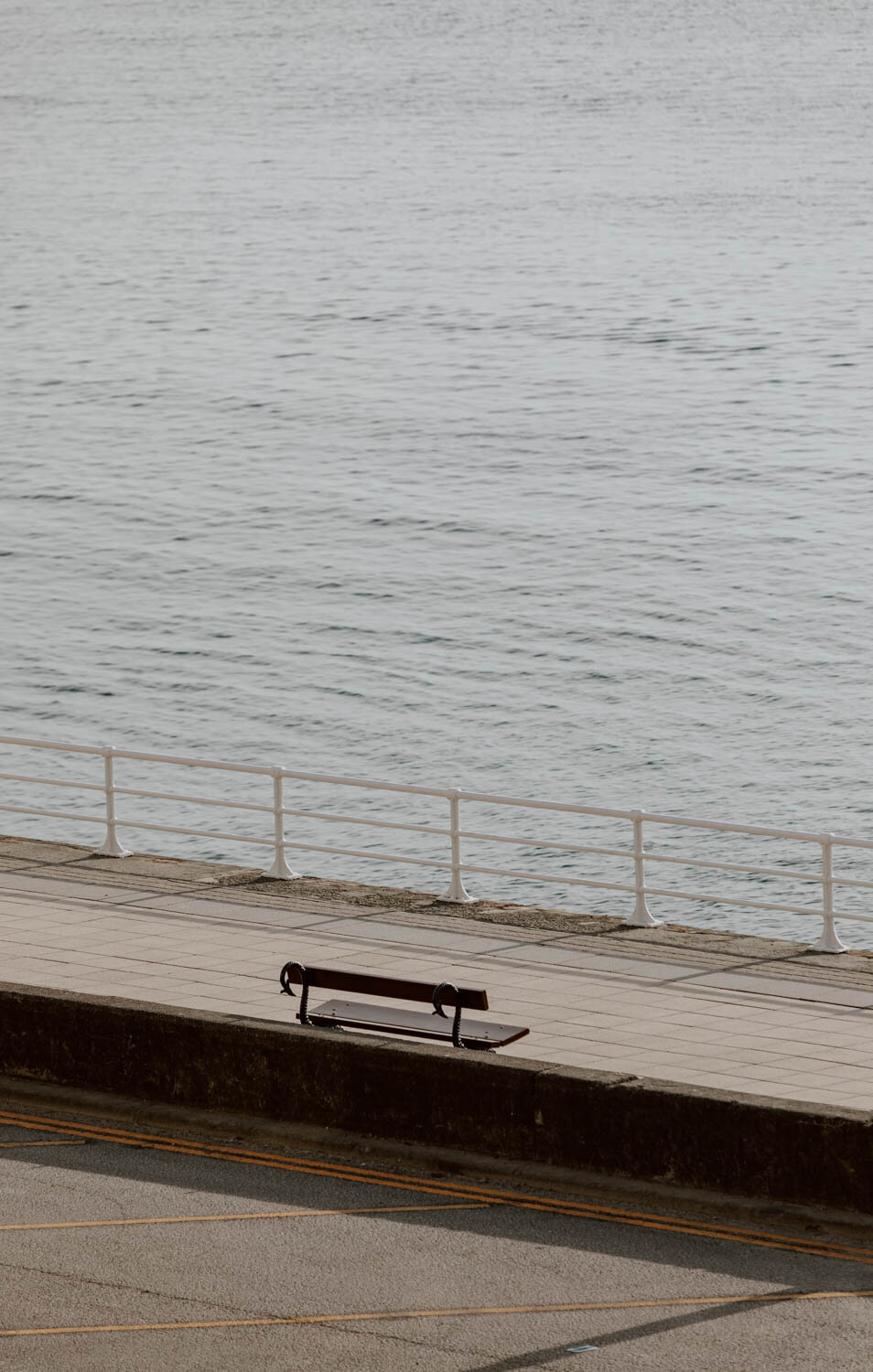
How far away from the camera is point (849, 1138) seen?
30.7 feet

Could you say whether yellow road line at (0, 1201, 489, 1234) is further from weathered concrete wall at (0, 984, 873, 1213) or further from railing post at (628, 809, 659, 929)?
railing post at (628, 809, 659, 929)

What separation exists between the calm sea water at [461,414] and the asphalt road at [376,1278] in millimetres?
27847

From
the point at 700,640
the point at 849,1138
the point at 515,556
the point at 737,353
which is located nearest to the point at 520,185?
the point at 737,353

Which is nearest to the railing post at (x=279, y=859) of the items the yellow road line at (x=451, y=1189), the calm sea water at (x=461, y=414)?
the yellow road line at (x=451, y=1189)

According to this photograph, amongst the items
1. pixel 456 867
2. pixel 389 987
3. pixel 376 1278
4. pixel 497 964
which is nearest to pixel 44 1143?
pixel 389 987

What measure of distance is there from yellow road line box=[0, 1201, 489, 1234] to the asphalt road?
16mm

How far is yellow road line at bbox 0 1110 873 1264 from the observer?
923 centimetres

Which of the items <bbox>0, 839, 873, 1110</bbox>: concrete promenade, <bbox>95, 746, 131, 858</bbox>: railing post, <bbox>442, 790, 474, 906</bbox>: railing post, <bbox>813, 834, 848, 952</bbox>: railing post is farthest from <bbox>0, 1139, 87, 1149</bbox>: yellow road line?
<bbox>95, 746, 131, 858</bbox>: railing post

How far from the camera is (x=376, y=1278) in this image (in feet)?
28.5

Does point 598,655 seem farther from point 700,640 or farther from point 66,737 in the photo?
point 66,737

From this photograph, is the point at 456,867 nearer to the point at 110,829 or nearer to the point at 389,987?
the point at 110,829

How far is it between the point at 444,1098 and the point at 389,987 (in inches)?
29.4

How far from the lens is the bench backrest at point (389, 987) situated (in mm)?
10750

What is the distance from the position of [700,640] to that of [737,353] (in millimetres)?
34160
